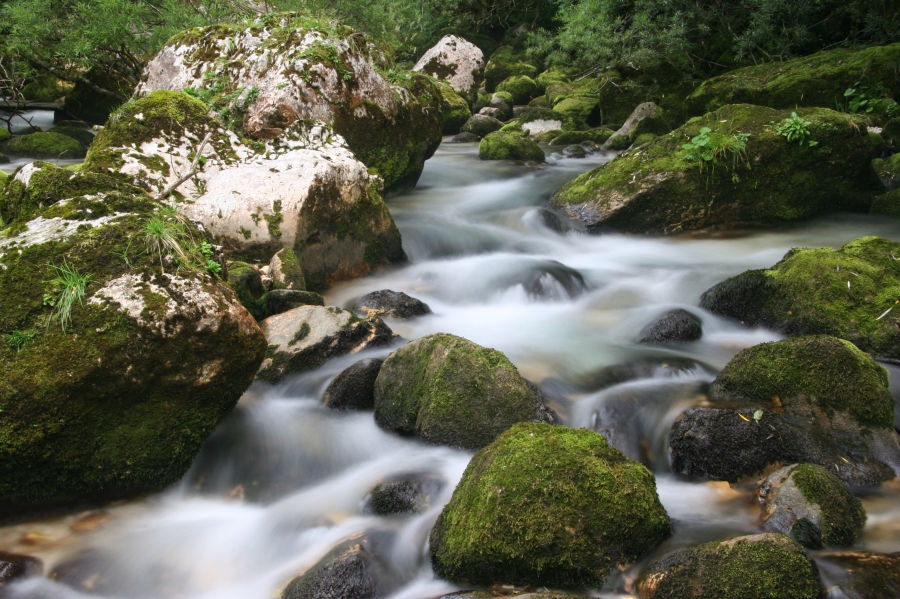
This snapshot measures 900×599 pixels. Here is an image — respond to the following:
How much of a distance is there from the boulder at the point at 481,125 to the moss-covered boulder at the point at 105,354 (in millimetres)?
14404

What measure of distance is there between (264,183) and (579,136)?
10644mm

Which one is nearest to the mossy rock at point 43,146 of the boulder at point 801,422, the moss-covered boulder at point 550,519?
Answer: the moss-covered boulder at point 550,519

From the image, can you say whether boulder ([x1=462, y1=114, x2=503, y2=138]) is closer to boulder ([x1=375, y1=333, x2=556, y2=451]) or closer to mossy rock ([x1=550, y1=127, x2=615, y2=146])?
mossy rock ([x1=550, y1=127, x2=615, y2=146])

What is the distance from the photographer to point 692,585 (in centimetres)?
272

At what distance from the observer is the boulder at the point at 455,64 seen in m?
23.1

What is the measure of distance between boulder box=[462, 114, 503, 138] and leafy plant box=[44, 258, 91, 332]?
49.0 ft

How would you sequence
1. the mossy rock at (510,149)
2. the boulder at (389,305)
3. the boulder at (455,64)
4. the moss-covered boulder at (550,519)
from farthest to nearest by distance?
the boulder at (455,64) < the mossy rock at (510,149) < the boulder at (389,305) < the moss-covered boulder at (550,519)

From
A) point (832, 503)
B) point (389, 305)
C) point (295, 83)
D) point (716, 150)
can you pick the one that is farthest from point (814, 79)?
point (832, 503)

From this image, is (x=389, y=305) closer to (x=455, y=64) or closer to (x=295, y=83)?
(x=295, y=83)

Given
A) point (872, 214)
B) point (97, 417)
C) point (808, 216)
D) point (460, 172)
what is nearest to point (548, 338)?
point (97, 417)

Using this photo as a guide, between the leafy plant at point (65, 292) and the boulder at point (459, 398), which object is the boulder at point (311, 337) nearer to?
the boulder at point (459, 398)

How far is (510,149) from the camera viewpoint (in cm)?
1377

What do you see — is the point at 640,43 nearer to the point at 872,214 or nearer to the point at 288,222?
the point at 872,214

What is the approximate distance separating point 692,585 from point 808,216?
7.60 m
